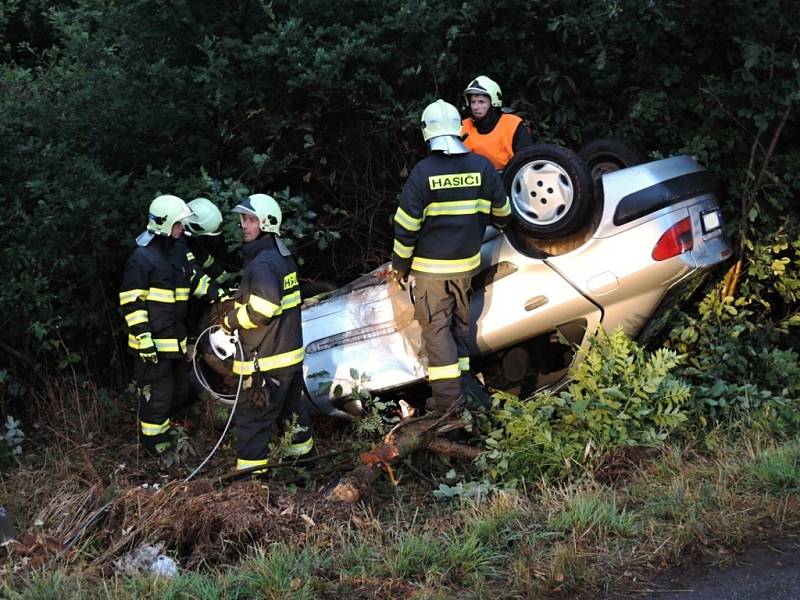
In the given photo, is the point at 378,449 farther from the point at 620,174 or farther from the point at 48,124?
the point at 48,124

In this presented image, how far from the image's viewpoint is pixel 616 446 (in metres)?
4.59

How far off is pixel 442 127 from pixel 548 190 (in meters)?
0.76

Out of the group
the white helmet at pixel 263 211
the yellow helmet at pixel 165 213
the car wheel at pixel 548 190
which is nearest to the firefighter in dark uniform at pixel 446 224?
the car wheel at pixel 548 190

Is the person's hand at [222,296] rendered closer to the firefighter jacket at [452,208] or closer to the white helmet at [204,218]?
the white helmet at [204,218]

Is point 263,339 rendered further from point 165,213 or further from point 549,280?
point 549,280

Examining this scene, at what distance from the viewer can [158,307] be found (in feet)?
20.1

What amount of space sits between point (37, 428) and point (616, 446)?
3935 millimetres

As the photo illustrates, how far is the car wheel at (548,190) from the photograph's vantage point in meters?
5.09

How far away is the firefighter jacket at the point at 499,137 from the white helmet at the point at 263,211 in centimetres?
151

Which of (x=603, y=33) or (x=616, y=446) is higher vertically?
(x=603, y=33)

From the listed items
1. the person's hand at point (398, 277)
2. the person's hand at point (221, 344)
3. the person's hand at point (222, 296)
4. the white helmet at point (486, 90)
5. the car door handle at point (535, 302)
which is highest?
the white helmet at point (486, 90)

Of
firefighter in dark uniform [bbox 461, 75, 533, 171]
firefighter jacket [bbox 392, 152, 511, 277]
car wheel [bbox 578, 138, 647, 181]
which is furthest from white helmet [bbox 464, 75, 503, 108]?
firefighter jacket [bbox 392, 152, 511, 277]

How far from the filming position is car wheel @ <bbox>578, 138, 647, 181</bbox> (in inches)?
233

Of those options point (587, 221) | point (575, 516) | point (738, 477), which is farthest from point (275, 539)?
point (587, 221)
